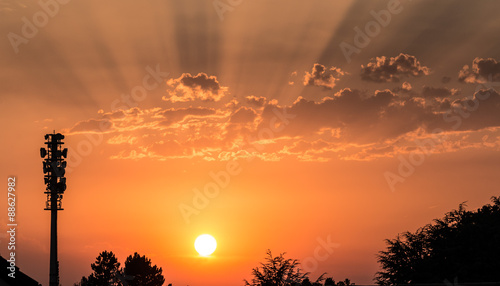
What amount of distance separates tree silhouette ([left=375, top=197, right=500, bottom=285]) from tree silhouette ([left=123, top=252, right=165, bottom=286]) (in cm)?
6945

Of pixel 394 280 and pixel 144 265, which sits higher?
pixel 144 265

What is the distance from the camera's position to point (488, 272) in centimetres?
7362

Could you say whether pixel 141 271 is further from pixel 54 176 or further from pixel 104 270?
pixel 54 176

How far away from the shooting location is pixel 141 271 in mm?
140875

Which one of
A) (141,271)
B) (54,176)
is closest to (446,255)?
A: (54,176)

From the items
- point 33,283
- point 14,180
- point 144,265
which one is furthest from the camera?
point 144,265

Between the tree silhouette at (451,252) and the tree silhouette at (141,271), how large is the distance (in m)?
69.5

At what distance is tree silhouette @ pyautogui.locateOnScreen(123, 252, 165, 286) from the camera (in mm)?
140375

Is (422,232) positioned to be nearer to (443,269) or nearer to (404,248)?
(404,248)

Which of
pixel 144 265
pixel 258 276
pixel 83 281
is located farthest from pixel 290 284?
pixel 83 281

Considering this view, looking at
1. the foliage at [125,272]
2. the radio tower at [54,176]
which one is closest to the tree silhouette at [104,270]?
the foliage at [125,272]

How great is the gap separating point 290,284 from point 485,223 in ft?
99.9

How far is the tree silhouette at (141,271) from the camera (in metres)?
140

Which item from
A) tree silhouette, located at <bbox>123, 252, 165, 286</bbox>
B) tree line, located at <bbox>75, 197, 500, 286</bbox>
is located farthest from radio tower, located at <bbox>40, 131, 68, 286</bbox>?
tree silhouette, located at <bbox>123, 252, 165, 286</bbox>
